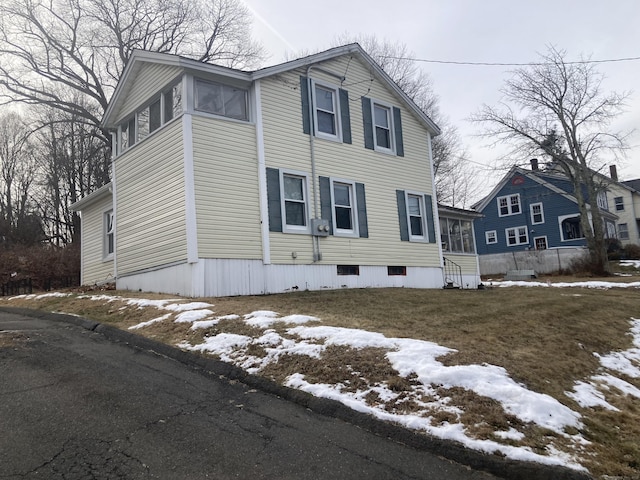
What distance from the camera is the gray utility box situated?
13.1 meters

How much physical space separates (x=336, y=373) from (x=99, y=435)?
7.88ft

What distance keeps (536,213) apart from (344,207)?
29758 mm

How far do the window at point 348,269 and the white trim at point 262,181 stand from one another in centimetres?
257

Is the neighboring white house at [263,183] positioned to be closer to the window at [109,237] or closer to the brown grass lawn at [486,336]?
the window at [109,237]

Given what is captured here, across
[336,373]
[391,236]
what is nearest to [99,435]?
[336,373]

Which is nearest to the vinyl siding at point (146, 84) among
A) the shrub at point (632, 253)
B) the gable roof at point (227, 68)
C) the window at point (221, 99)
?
the gable roof at point (227, 68)

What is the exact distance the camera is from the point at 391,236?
15430 millimetres

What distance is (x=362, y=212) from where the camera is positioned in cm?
1459

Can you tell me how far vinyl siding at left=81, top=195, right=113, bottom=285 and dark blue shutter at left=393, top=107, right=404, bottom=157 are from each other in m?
10.3

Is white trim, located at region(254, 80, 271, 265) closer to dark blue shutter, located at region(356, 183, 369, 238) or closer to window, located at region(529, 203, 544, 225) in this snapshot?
dark blue shutter, located at region(356, 183, 369, 238)

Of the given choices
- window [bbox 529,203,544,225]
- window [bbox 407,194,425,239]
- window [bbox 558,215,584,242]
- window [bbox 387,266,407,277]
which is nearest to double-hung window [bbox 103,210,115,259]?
window [bbox 387,266,407,277]

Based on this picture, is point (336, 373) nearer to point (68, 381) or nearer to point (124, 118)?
point (68, 381)

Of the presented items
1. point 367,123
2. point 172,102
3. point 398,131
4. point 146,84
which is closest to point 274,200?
point 172,102

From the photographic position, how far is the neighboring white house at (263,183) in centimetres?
1145
